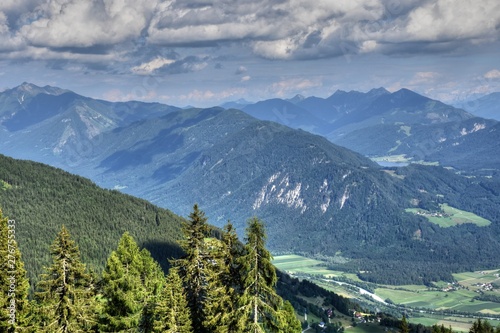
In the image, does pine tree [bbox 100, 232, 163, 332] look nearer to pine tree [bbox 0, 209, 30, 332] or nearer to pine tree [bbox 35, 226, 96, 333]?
pine tree [bbox 35, 226, 96, 333]

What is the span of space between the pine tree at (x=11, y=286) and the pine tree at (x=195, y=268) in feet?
44.6

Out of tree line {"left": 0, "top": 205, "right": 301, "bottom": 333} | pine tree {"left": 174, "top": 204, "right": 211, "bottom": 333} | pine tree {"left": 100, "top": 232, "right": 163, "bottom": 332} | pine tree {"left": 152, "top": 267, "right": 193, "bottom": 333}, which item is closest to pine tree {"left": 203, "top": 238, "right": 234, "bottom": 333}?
tree line {"left": 0, "top": 205, "right": 301, "bottom": 333}

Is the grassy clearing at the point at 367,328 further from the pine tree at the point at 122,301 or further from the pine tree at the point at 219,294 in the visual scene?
the pine tree at the point at 219,294

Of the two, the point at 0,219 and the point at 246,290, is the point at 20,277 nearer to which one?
the point at 0,219

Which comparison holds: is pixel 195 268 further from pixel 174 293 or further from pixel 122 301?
pixel 122 301

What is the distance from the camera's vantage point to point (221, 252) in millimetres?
45531

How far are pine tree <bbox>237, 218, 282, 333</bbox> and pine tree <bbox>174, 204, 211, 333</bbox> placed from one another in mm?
8631

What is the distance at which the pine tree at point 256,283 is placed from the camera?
40375mm

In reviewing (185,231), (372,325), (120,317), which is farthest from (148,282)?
(372,325)

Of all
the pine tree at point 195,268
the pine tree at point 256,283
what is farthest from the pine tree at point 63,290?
the pine tree at point 256,283

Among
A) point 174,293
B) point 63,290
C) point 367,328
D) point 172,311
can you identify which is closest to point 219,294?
point 174,293

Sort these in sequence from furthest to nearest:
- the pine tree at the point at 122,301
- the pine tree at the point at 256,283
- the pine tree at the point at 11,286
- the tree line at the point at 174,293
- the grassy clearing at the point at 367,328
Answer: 1. the grassy clearing at the point at 367,328
2. the pine tree at the point at 122,301
3. the pine tree at the point at 11,286
4. the tree line at the point at 174,293
5. the pine tree at the point at 256,283

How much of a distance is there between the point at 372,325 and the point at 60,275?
161 metres

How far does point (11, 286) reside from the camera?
46844 mm
